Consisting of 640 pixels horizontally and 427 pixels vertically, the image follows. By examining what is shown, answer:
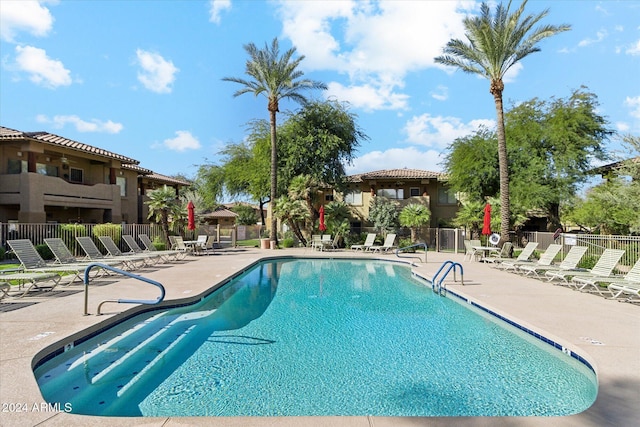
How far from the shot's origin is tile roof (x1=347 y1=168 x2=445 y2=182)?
31.9 metres

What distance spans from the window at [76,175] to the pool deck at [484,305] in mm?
16788

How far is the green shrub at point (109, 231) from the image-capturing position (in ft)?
61.9

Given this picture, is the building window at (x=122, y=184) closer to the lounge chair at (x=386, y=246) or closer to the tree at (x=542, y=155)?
the lounge chair at (x=386, y=246)

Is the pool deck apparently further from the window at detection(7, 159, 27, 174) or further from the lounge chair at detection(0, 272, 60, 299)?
the window at detection(7, 159, 27, 174)

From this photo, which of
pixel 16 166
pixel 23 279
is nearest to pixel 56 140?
pixel 16 166

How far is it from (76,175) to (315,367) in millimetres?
25951

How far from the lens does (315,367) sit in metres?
5.61

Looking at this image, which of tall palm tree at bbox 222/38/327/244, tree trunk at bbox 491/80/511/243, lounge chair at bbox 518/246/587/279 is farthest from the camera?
tall palm tree at bbox 222/38/327/244

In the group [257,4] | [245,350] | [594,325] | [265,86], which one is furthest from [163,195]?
[594,325]

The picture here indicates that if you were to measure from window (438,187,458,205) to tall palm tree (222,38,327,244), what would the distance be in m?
14.6

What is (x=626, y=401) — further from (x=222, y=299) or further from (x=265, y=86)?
(x=265, y=86)

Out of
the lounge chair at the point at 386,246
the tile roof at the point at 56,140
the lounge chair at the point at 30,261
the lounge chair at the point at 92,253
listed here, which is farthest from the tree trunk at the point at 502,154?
the tile roof at the point at 56,140

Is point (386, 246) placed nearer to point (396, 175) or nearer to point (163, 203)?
point (396, 175)

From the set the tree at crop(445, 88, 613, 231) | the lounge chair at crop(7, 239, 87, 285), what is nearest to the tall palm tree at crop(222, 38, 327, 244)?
the tree at crop(445, 88, 613, 231)
